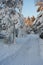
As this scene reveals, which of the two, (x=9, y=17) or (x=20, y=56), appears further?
(x=9, y=17)

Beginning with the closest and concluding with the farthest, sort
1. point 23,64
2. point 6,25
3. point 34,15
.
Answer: point 23,64, point 6,25, point 34,15

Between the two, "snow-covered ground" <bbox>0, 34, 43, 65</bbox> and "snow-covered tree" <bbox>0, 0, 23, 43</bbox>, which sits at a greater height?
"snow-covered tree" <bbox>0, 0, 23, 43</bbox>

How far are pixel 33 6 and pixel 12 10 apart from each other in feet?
4.40

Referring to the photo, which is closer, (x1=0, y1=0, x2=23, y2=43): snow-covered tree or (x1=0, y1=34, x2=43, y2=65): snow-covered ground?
(x1=0, y1=34, x2=43, y2=65): snow-covered ground

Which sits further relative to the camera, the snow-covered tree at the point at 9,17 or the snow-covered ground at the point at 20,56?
the snow-covered tree at the point at 9,17

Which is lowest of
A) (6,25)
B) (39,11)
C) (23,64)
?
(23,64)

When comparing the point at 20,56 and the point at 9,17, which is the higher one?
the point at 9,17

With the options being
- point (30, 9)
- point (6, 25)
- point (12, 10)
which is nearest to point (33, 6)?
point (30, 9)

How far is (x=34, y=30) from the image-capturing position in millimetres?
9398

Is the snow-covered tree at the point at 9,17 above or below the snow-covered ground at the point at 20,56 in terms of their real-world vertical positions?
above

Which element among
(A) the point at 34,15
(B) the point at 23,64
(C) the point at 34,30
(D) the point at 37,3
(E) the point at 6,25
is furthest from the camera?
(C) the point at 34,30

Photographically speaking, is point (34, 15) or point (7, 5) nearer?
point (7, 5)

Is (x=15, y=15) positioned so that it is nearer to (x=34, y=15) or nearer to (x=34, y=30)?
(x=34, y=15)

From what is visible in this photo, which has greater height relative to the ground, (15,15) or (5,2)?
(5,2)
